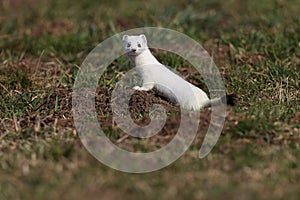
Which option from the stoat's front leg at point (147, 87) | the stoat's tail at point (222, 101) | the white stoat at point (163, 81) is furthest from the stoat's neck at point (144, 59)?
the stoat's tail at point (222, 101)

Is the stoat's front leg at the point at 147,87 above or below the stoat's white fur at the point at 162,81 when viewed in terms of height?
below

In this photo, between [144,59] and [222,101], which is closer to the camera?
[222,101]

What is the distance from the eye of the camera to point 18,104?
16.7 ft

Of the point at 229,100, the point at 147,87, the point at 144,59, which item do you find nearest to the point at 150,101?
the point at 147,87

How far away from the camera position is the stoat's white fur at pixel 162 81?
187 inches

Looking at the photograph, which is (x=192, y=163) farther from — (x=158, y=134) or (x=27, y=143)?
(x=27, y=143)

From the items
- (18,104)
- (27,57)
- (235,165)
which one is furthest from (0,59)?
(235,165)

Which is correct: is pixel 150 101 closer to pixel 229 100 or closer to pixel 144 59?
pixel 144 59

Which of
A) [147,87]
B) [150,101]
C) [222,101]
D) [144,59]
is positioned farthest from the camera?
[144,59]

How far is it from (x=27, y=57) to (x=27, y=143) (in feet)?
7.40

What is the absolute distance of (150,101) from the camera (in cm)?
486

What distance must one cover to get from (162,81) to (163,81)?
10mm

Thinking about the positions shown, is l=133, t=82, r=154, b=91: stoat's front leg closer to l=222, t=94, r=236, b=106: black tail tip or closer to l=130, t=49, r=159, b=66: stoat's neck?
l=130, t=49, r=159, b=66: stoat's neck

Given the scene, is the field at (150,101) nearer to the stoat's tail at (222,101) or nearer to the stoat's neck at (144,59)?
the stoat's tail at (222,101)
